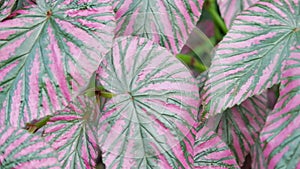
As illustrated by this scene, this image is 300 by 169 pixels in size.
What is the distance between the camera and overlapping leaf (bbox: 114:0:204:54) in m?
0.80

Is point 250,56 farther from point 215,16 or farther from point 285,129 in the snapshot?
point 215,16

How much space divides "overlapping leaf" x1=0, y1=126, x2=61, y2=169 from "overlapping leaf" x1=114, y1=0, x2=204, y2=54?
0.76ft

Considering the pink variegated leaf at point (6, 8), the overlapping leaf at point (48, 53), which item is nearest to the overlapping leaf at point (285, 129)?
the overlapping leaf at point (48, 53)

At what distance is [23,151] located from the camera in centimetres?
71

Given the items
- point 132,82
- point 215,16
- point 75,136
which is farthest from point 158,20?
point 215,16

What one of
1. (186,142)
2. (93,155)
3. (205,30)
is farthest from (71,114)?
(205,30)

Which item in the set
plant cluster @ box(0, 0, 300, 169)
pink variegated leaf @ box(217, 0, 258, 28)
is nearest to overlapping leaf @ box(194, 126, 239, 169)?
plant cluster @ box(0, 0, 300, 169)

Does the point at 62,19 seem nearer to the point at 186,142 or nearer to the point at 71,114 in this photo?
the point at 71,114

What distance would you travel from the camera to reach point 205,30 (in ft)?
4.50

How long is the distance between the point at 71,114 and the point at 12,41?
15 centimetres

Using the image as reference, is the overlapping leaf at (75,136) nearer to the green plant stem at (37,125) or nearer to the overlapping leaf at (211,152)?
the green plant stem at (37,125)

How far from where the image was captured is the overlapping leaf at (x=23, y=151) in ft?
2.31

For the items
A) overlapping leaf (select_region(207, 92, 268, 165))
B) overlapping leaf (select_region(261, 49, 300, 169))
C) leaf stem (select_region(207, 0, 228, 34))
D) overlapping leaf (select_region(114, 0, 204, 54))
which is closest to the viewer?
overlapping leaf (select_region(261, 49, 300, 169))

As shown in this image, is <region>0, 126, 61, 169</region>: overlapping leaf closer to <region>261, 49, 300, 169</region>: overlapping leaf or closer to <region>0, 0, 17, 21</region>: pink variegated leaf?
<region>0, 0, 17, 21</region>: pink variegated leaf
